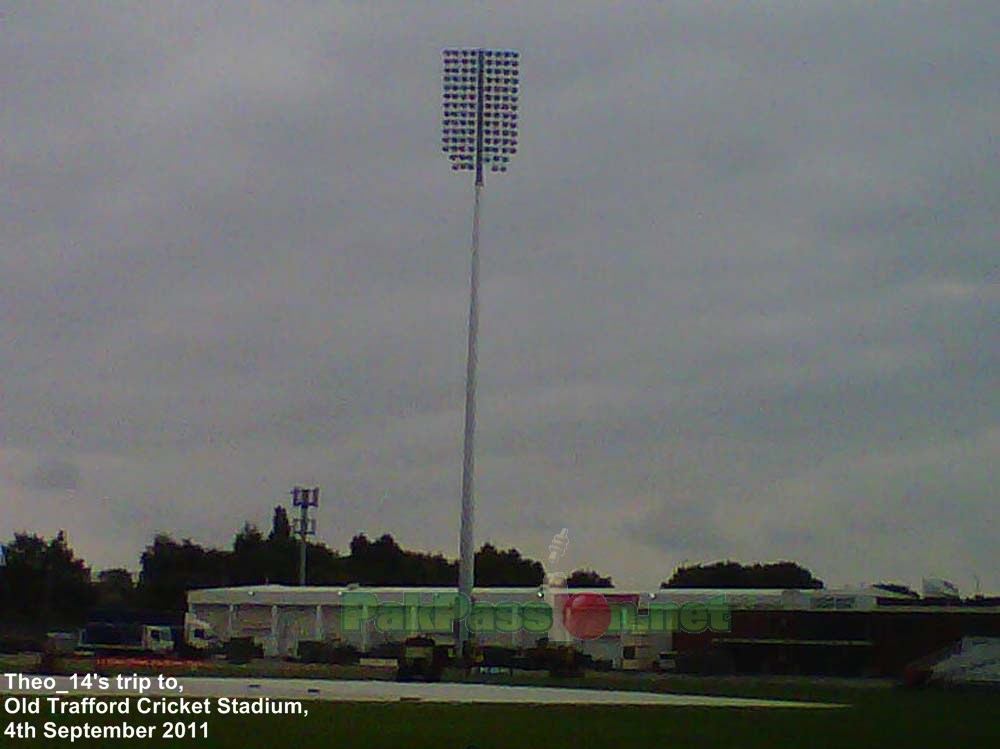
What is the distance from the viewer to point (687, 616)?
74.0 metres

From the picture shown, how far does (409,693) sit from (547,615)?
38.4 m

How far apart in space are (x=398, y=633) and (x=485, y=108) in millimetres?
29898

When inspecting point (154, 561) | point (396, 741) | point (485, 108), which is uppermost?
point (485, 108)

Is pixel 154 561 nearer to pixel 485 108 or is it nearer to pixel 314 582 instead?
pixel 314 582

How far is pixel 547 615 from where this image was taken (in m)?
75.9

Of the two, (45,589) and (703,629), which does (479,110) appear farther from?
(45,589)

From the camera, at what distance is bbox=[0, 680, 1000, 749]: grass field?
78.5 ft

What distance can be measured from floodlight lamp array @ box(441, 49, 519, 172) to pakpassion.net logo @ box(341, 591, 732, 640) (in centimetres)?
2257

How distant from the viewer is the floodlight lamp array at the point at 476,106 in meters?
63.1

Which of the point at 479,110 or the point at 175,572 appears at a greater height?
the point at 479,110

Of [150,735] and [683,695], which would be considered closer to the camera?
[150,735]

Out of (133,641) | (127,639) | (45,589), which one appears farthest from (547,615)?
(45,589)

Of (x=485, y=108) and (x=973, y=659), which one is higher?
(x=485, y=108)

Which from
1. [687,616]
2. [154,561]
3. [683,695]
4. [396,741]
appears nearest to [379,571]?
[154,561]
